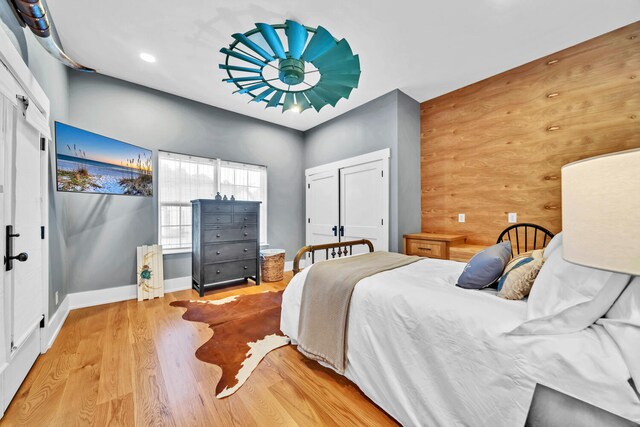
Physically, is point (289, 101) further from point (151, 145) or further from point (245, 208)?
point (151, 145)

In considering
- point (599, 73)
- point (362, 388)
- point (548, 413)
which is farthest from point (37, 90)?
point (599, 73)

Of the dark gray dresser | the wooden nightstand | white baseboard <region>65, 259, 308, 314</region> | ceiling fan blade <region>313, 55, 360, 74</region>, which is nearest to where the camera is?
ceiling fan blade <region>313, 55, 360, 74</region>

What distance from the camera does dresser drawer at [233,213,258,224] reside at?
3.76m

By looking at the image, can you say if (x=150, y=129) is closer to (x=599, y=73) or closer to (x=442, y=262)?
(x=442, y=262)

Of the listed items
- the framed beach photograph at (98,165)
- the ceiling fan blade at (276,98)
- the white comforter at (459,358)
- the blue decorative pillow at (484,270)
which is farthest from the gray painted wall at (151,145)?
the white comforter at (459,358)

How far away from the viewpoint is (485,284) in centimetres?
151

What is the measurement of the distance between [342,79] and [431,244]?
2.31 meters

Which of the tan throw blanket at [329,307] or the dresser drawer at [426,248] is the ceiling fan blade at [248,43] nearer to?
the tan throw blanket at [329,307]

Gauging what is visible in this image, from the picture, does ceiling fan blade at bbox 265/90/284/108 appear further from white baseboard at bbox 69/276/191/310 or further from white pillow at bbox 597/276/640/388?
white baseboard at bbox 69/276/191/310

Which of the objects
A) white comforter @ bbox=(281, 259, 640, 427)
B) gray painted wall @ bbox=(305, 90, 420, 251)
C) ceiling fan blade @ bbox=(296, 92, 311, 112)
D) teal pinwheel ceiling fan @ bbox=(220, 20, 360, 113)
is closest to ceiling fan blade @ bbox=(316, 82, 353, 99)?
teal pinwheel ceiling fan @ bbox=(220, 20, 360, 113)

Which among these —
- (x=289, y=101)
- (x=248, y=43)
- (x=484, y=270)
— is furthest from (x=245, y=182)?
(x=484, y=270)

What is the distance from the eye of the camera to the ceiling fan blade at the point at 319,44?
1728 mm

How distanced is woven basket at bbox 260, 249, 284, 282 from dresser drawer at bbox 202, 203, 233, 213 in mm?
1023

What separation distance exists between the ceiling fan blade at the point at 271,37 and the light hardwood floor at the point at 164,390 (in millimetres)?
2453
